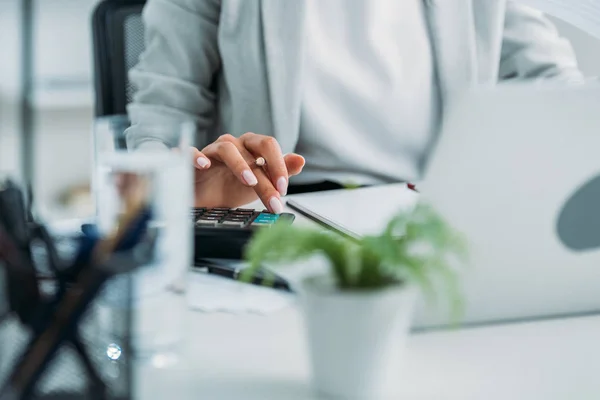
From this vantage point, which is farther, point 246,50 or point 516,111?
point 246,50

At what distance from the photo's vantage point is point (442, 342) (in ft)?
1.24

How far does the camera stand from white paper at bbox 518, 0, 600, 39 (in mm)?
500

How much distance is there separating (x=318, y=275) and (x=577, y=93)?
0.18 metres

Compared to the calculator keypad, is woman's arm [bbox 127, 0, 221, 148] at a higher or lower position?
higher

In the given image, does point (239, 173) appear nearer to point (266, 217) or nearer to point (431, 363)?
point (266, 217)

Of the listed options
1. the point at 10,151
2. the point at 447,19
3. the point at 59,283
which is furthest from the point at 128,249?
the point at 10,151

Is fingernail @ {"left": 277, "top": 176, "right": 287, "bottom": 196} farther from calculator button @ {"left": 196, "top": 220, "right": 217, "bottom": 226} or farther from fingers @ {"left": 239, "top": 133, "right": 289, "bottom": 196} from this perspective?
calculator button @ {"left": 196, "top": 220, "right": 217, "bottom": 226}

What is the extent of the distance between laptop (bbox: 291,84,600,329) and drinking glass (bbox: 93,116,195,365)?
0.13 m

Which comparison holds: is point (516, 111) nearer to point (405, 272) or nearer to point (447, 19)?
point (405, 272)

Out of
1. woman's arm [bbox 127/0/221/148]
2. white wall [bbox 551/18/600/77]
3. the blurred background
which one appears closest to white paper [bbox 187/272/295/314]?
woman's arm [bbox 127/0/221/148]

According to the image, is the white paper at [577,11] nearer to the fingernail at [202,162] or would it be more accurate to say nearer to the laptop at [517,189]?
the laptop at [517,189]

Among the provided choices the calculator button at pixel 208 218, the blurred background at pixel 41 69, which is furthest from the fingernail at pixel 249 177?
the blurred background at pixel 41 69

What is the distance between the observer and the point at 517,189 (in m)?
0.37

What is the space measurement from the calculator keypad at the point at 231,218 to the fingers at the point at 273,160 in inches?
3.9
